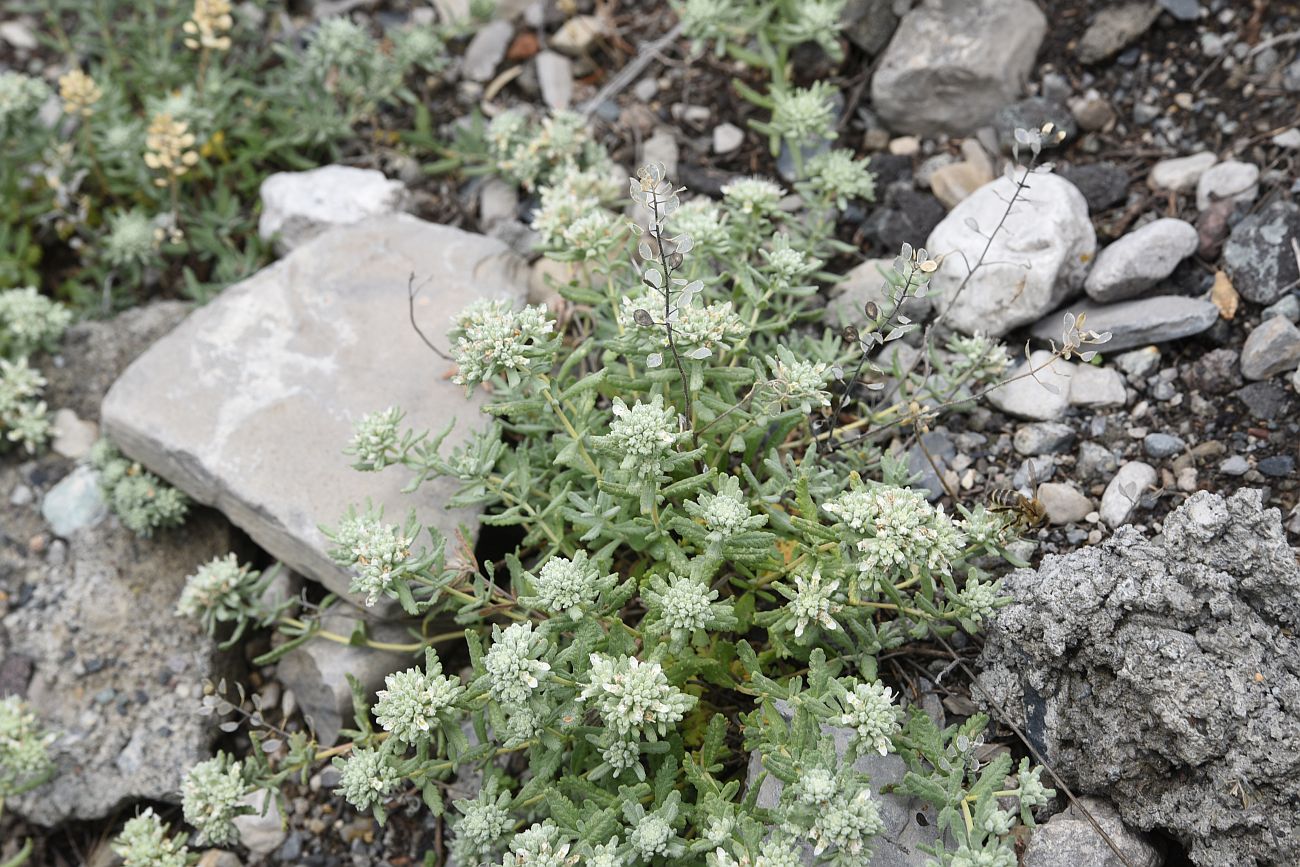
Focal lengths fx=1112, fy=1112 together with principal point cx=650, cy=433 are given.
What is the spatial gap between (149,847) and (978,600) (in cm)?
A: 305

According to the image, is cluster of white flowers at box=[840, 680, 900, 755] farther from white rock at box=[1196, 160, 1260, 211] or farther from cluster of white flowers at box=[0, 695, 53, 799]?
cluster of white flowers at box=[0, 695, 53, 799]

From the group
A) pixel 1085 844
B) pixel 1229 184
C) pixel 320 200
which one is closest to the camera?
pixel 1085 844

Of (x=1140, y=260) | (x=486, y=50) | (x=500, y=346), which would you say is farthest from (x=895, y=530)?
(x=486, y=50)

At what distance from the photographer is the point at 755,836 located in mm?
3305

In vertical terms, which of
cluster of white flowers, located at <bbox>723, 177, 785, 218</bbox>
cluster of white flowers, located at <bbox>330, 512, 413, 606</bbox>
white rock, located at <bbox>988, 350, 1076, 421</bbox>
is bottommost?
white rock, located at <bbox>988, 350, 1076, 421</bbox>

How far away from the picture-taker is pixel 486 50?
20.4 ft

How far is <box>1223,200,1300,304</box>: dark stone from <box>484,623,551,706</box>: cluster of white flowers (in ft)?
10.1

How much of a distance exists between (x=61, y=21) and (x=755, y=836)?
246 inches

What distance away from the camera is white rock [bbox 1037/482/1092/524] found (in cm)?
411

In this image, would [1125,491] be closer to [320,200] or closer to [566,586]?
[566,586]

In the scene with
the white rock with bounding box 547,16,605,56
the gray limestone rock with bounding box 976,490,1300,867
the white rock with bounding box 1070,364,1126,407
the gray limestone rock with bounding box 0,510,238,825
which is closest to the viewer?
the gray limestone rock with bounding box 976,490,1300,867

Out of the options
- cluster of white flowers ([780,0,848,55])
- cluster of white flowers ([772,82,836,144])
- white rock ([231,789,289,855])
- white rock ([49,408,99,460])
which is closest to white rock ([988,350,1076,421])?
cluster of white flowers ([772,82,836,144])

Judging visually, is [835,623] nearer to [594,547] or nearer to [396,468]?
[594,547]

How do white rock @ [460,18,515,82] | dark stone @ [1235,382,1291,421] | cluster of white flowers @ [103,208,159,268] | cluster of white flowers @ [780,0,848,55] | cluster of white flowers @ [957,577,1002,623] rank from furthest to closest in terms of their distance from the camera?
1. white rock @ [460,18,515,82]
2. cluster of white flowers @ [103,208,159,268]
3. cluster of white flowers @ [780,0,848,55]
4. dark stone @ [1235,382,1291,421]
5. cluster of white flowers @ [957,577,1002,623]
